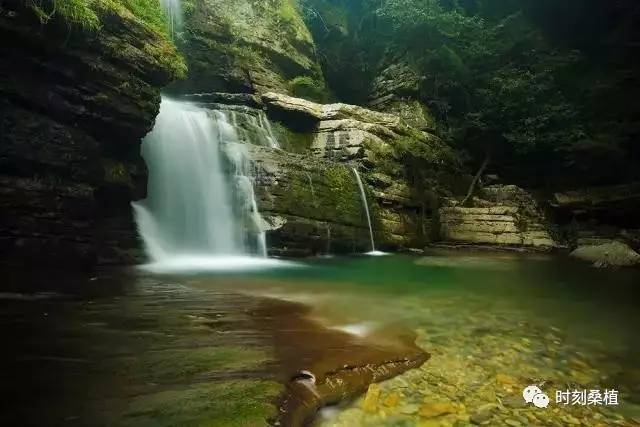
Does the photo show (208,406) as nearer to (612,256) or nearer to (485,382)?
(485,382)

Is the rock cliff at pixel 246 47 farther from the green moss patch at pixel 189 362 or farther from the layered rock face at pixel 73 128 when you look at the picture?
the green moss patch at pixel 189 362

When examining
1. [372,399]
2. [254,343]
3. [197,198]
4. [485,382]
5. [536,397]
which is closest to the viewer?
[372,399]

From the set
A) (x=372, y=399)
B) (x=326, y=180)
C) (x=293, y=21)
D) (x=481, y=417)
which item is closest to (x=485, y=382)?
(x=481, y=417)

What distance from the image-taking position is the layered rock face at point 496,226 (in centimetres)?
1828

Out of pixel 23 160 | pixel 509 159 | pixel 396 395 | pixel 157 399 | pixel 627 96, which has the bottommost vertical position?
pixel 396 395

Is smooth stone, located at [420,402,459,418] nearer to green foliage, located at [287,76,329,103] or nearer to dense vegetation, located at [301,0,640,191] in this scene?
green foliage, located at [287,76,329,103]

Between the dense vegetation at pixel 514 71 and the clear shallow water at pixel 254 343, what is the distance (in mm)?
14323

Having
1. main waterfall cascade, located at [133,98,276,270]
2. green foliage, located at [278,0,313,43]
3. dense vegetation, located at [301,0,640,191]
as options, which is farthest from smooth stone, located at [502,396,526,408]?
green foliage, located at [278,0,313,43]

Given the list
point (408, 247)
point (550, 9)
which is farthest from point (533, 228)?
point (550, 9)

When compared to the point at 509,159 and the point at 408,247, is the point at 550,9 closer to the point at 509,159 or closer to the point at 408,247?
the point at 509,159

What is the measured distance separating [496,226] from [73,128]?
16138mm

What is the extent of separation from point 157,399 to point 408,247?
46.7ft

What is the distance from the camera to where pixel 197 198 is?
37.7 ft

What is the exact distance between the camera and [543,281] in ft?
31.8
